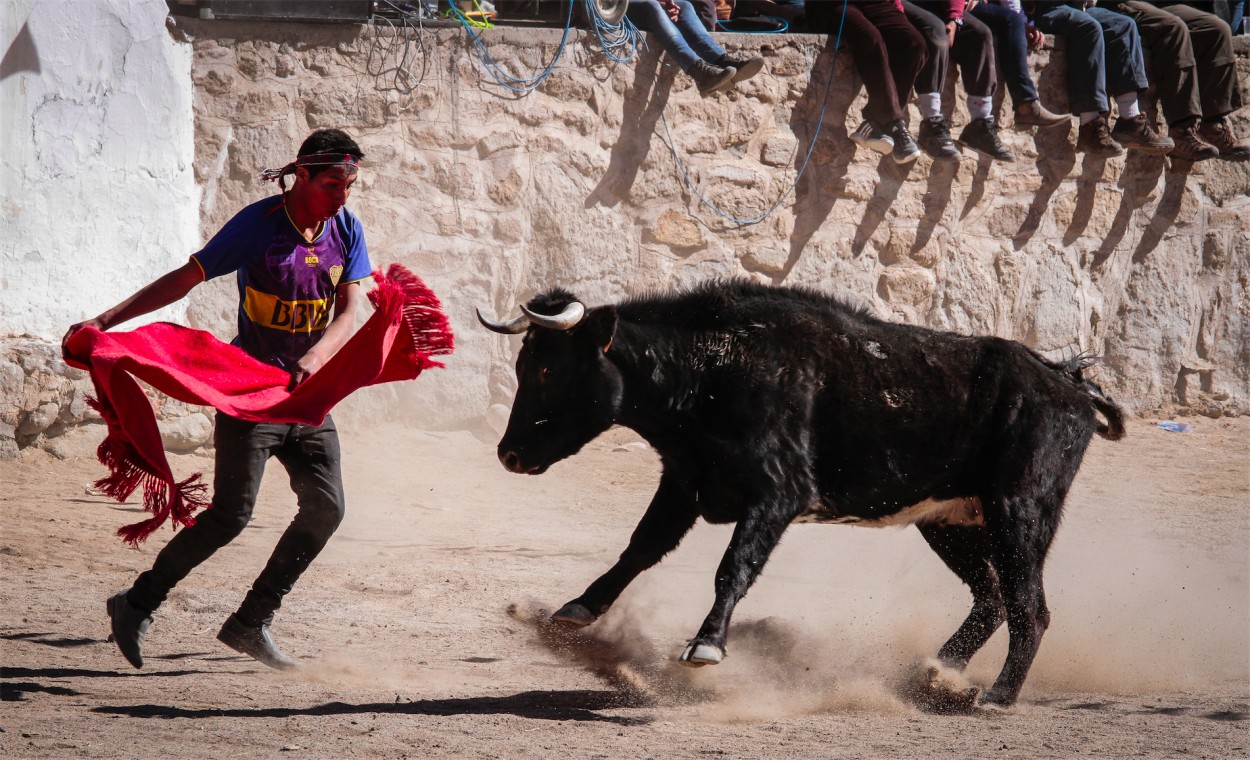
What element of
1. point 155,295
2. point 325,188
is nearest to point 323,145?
point 325,188

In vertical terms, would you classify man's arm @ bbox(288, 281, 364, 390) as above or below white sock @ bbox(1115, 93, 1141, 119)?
below

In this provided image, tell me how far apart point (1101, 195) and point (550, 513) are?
18.3ft

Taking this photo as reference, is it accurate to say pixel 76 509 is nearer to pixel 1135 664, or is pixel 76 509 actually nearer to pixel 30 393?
pixel 30 393

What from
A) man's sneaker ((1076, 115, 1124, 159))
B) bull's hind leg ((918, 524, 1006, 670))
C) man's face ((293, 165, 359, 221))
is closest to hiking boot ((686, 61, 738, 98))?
man's sneaker ((1076, 115, 1124, 159))

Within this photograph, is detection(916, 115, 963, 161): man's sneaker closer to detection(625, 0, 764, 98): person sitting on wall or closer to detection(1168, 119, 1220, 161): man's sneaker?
detection(625, 0, 764, 98): person sitting on wall

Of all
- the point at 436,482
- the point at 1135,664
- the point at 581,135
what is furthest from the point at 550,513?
the point at 1135,664

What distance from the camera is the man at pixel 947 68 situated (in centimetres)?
919

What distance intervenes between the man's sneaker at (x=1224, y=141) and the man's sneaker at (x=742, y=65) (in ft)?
13.0

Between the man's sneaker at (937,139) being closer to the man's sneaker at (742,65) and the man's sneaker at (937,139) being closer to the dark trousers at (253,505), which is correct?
the man's sneaker at (742,65)

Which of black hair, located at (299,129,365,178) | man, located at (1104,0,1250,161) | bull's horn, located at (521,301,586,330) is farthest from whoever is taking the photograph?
man, located at (1104,0,1250,161)

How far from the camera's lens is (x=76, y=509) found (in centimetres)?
674

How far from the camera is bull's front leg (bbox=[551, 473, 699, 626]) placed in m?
4.83

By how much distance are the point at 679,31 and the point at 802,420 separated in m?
5.15

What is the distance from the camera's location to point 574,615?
4.66m
